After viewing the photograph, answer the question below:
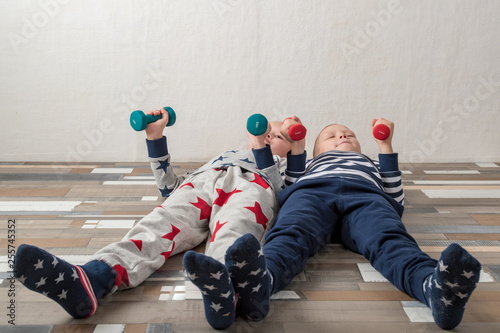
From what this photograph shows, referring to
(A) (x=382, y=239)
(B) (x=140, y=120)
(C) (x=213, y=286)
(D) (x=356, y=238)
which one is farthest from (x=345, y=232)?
(B) (x=140, y=120)

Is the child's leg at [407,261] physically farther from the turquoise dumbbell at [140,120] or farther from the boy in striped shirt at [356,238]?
the turquoise dumbbell at [140,120]

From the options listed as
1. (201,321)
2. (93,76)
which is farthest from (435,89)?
(201,321)

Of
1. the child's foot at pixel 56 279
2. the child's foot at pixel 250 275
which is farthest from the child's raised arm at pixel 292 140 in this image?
A: the child's foot at pixel 56 279

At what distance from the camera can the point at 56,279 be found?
3.07 feet

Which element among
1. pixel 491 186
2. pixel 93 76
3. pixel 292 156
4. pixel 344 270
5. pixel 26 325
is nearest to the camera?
pixel 26 325

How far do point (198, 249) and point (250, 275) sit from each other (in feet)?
1.58

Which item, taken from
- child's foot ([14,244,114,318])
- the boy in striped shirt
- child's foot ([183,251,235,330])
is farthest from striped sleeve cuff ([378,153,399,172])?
child's foot ([14,244,114,318])

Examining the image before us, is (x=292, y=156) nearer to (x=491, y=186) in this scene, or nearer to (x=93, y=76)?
(x=491, y=186)

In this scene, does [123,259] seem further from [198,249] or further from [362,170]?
[362,170]

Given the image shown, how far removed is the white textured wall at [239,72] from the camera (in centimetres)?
232

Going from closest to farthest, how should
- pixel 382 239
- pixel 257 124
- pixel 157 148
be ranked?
pixel 382 239 < pixel 257 124 < pixel 157 148

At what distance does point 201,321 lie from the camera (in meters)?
1.01

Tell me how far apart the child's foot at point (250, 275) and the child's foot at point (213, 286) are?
3cm

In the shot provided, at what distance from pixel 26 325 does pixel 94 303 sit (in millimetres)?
134
